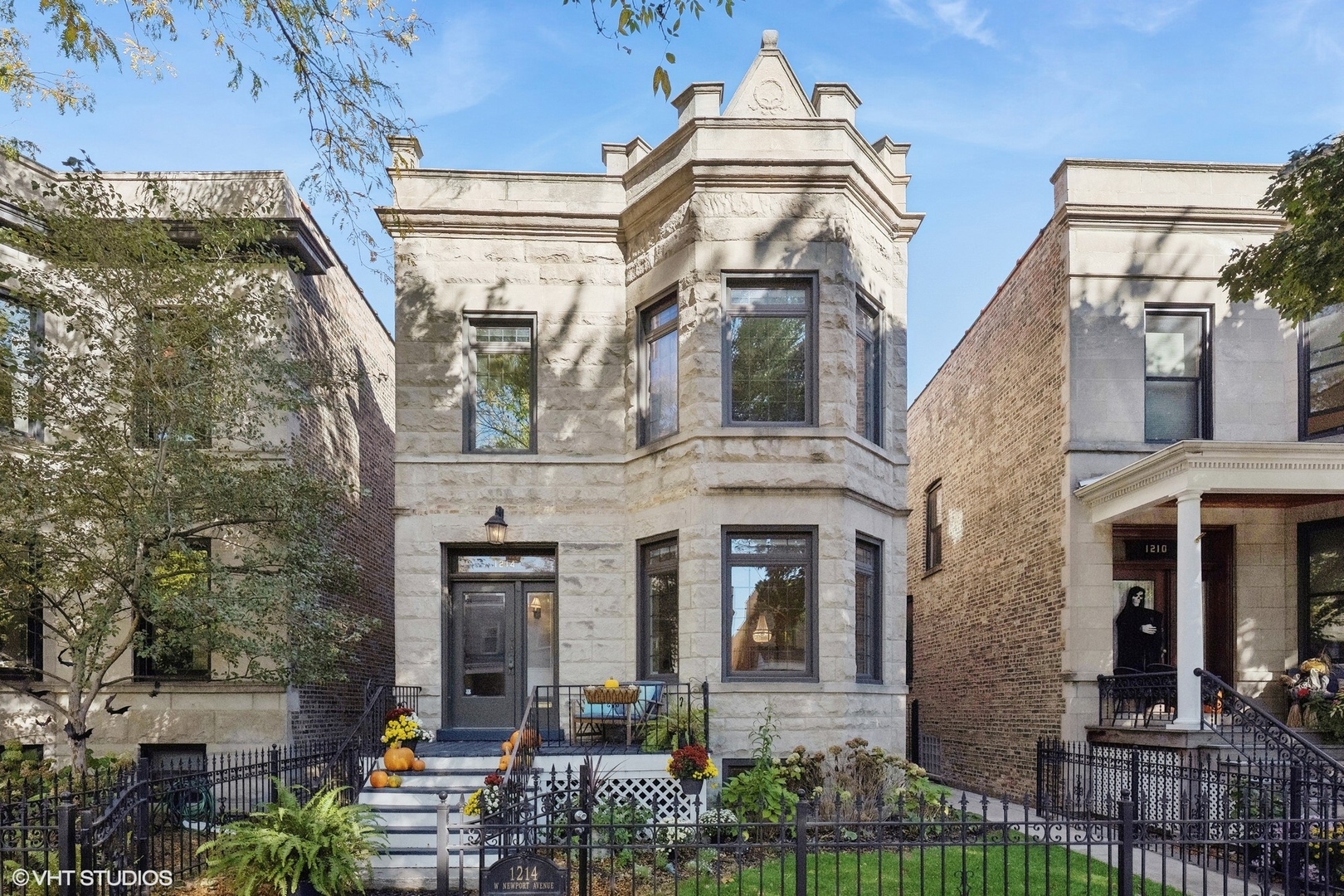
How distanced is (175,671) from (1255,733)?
42.3ft

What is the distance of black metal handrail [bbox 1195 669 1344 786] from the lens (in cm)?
1112

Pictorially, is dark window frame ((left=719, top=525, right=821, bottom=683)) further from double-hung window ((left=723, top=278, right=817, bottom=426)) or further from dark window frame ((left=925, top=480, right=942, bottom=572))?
dark window frame ((left=925, top=480, right=942, bottom=572))

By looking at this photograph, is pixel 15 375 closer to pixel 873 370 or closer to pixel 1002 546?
pixel 873 370

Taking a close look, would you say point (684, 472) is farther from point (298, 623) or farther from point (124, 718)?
point (124, 718)

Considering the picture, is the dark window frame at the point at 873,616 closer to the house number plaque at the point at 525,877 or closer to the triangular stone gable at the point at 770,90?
the triangular stone gable at the point at 770,90

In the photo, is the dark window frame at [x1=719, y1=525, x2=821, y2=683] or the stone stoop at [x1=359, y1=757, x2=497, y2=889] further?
the dark window frame at [x1=719, y1=525, x2=821, y2=683]

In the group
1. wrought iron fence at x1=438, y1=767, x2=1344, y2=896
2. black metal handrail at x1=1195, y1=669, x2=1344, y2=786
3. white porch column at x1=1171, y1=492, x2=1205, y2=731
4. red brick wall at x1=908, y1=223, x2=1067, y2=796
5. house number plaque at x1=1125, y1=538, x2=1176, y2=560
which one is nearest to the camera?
wrought iron fence at x1=438, y1=767, x2=1344, y2=896

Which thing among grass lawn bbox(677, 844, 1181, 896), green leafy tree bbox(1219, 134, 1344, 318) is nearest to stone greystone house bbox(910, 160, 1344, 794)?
green leafy tree bbox(1219, 134, 1344, 318)

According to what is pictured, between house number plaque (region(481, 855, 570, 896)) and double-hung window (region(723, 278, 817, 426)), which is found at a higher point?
double-hung window (region(723, 278, 817, 426))

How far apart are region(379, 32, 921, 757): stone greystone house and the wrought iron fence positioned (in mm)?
1771

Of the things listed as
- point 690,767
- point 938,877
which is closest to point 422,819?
point 690,767

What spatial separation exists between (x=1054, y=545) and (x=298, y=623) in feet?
33.4

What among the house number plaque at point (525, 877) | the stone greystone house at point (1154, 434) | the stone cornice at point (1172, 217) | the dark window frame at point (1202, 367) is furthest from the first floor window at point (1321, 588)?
the house number plaque at point (525, 877)

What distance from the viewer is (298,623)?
12516 mm
